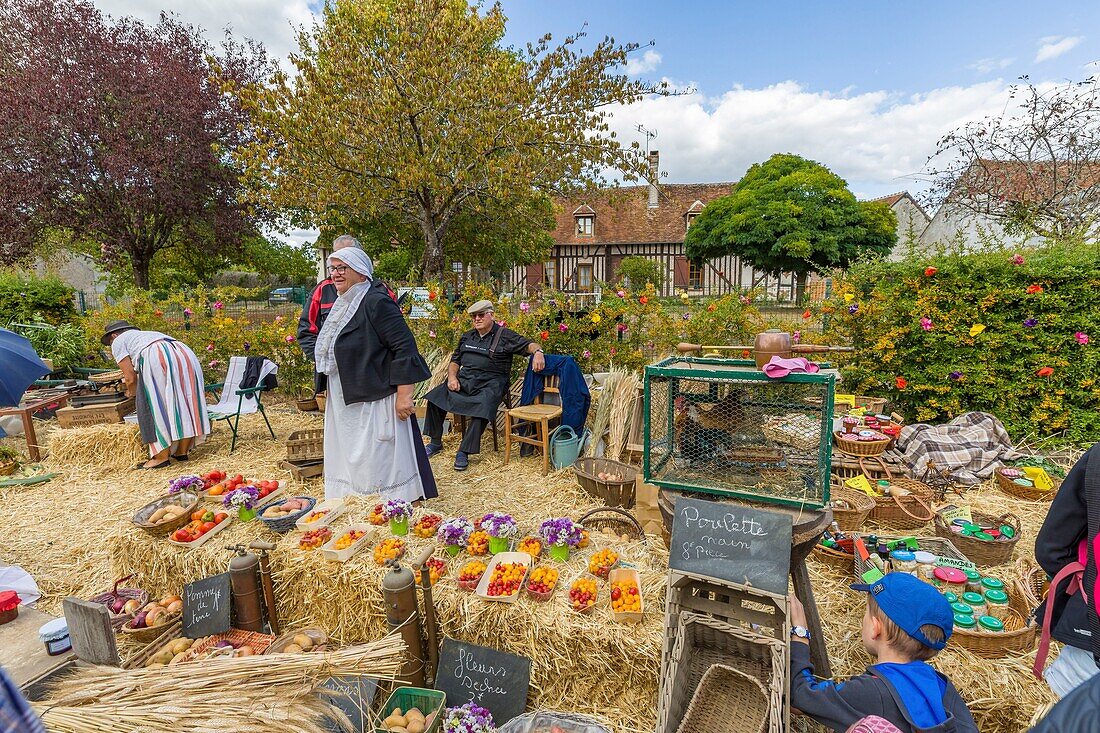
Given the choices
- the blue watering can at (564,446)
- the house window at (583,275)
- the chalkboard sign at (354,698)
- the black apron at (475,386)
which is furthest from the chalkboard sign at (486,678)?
the house window at (583,275)

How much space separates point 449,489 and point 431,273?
8092 millimetres

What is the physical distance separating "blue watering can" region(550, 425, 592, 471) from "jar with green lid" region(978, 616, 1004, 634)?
10.7 feet

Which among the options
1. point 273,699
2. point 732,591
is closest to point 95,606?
point 273,699

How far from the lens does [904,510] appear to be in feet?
12.2

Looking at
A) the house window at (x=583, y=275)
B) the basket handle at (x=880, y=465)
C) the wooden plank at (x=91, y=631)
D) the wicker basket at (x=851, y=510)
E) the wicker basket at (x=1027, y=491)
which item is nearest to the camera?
the wooden plank at (x=91, y=631)

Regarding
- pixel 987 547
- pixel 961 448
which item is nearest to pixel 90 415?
pixel 987 547

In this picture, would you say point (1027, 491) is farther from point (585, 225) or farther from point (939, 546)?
point (585, 225)

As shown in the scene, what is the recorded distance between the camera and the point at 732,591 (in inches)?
87.5

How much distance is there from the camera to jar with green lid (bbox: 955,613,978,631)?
2.50 meters

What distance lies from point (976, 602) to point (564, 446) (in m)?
3.24

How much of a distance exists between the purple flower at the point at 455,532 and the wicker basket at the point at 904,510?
305cm

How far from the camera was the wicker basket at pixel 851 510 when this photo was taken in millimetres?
3480

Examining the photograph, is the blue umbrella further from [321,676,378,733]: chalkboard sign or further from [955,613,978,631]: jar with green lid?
[955,613,978,631]: jar with green lid

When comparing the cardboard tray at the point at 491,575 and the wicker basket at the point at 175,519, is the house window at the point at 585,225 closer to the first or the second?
the wicker basket at the point at 175,519
